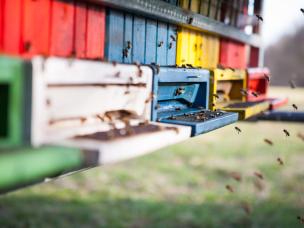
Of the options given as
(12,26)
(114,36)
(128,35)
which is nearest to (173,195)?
(128,35)

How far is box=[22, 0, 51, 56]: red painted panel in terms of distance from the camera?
9.92ft

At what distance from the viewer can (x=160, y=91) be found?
4340 millimetres

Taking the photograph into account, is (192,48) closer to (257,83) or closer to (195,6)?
(195,6)

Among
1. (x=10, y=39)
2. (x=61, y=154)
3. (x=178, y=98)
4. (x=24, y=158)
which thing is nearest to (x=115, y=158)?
(x=61, y=154)

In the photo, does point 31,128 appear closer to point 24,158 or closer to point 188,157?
point 24,158

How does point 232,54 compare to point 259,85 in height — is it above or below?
above

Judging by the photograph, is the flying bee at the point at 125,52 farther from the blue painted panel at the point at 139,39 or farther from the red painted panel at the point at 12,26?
the red painted panel at the point at 12,26


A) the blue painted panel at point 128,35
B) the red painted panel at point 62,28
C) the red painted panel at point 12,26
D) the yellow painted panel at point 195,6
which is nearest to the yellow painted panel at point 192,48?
the yellow painted panel at point 195,6

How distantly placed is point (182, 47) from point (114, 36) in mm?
1365

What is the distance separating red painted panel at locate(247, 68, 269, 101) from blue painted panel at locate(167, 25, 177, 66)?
2030mm

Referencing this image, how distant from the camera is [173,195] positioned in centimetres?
2612

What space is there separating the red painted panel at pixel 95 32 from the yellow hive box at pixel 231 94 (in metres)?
1.70

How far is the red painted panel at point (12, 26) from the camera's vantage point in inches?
114

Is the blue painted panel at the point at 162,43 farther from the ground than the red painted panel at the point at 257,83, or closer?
farther from the ground
